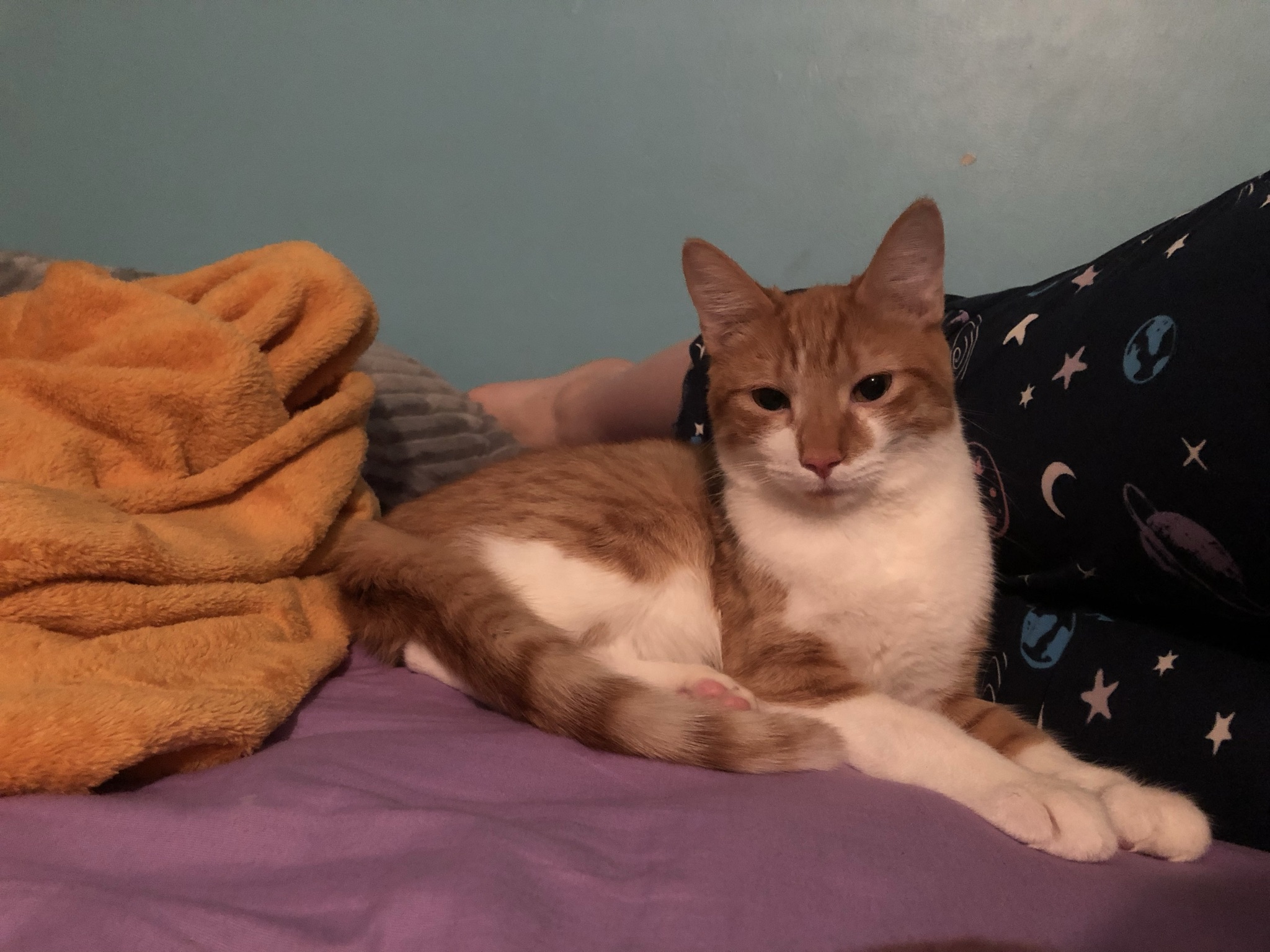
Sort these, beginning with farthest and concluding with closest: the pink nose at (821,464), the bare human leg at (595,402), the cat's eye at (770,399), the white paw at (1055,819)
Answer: the bare human leg at (595,402) < the cat's eye at (770,399) < the pink nose at (821,464) < the white paw at (1055,819)

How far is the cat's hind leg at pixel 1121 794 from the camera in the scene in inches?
27.6

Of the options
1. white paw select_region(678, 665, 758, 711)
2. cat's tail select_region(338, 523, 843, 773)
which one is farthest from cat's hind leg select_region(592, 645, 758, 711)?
cat's tail select_region(338, 523, 843, 773)

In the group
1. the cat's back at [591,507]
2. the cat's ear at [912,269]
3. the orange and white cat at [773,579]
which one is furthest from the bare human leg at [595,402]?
the cat's ear at [912,269]

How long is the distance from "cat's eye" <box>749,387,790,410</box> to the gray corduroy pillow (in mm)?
888

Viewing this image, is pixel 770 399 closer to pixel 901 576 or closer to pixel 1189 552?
pixel 901 576

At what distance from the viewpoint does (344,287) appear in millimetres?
1233

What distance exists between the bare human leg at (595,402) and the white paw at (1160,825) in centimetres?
124

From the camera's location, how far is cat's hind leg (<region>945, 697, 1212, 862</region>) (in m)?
0.70

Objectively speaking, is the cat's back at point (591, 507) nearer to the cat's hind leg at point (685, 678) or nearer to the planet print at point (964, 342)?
the cat's hind leg at point (685, 678)

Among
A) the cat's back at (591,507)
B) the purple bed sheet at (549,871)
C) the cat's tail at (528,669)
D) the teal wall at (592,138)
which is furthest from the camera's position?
the teal wall at (592,138)

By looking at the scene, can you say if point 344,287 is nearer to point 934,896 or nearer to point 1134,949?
point 934,896

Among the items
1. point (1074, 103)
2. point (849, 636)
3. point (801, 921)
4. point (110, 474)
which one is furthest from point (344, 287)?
point (1074, 103)

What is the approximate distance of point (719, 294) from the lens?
3.83 ft

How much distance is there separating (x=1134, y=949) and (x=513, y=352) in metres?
1.90
